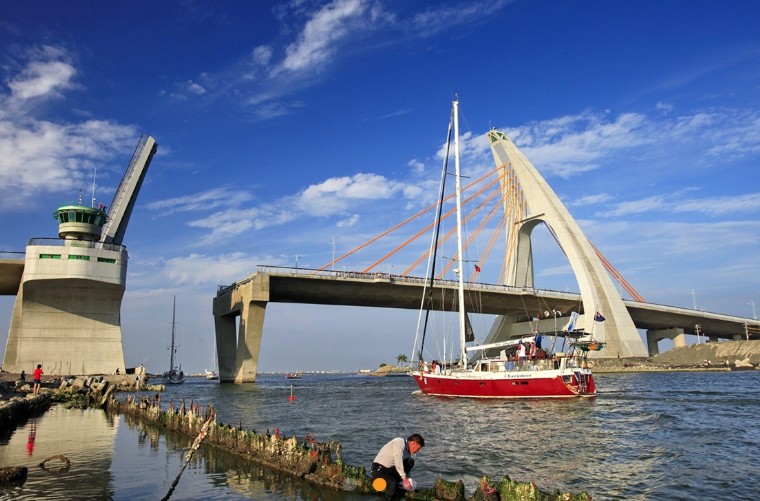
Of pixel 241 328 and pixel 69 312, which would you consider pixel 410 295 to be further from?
pixel 69 312

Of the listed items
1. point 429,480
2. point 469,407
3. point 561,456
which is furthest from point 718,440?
point 469,407

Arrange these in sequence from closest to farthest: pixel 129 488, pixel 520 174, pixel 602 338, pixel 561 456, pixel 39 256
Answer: pixel 129 488 → pixel 561 456 → pixel 39 256 → pixel 602 338 → pixel 520 174

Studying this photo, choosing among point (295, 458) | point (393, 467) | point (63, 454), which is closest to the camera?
point (393, 467)

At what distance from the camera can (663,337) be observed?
351 feet

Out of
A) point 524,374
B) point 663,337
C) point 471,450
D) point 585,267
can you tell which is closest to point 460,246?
point 524,374

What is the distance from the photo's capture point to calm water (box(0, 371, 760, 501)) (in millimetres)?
12703

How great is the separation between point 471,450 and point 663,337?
104 m

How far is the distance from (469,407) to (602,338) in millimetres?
48376

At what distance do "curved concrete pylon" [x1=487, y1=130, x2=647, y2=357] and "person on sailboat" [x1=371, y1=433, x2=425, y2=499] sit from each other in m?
67.3

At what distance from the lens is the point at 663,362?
88.2 m

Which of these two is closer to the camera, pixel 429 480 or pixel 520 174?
pixel 429 480

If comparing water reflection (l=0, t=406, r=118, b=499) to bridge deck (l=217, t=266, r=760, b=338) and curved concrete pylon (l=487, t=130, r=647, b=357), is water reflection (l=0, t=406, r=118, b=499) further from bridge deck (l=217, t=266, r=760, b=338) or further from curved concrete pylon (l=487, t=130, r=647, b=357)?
curved concrete pylon (l=487, t=130, r=647, b=357)

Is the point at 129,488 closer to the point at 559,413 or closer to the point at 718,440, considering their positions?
the point at 718,440

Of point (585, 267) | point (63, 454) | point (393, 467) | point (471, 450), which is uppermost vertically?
point (585, 267)
